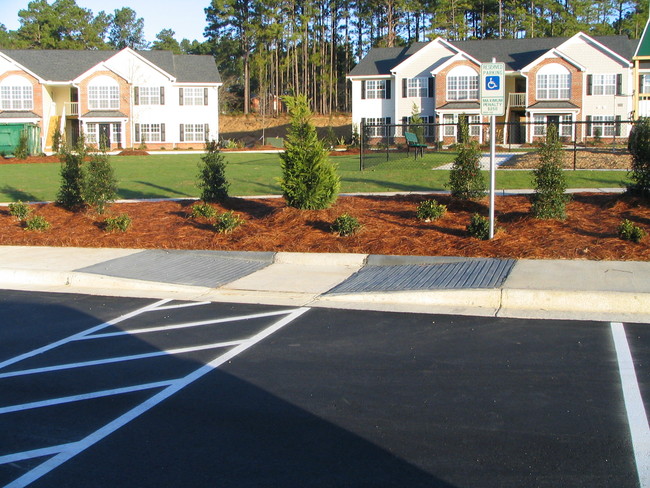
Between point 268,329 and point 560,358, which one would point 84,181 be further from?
point 560,358

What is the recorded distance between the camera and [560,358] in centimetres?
650

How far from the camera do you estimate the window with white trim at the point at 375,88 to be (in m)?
55.3

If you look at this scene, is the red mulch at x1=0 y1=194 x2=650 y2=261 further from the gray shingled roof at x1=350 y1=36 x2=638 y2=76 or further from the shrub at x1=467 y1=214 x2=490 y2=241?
the gray shingled roof at x1=350 y1=36 x2=638 y2=76

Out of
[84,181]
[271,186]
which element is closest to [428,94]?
[271,186]

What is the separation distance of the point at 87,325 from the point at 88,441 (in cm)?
332

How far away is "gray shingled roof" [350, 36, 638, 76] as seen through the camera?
167 feet

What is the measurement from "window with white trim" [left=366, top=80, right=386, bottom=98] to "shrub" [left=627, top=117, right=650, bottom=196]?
43679mm

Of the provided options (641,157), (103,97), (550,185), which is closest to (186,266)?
(550,185)

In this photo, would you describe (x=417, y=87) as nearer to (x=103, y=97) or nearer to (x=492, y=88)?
(x=103, y=97)

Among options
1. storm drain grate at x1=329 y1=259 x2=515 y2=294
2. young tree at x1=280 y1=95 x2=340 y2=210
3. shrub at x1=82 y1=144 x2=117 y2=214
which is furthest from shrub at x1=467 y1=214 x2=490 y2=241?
shrub at x1=82 y1=144 x2=117 y2=214

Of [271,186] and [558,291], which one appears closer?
[558,291]

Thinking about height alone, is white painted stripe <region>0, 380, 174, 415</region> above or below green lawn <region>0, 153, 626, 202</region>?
below

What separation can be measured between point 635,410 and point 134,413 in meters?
3.69

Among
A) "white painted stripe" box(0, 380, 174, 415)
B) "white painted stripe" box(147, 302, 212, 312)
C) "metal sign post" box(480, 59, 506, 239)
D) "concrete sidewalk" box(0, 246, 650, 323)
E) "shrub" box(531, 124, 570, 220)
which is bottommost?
"white painted stripe" box(0, 380, 174, 415)
